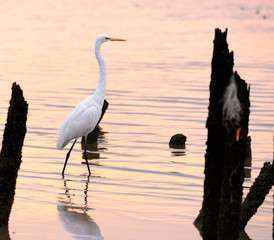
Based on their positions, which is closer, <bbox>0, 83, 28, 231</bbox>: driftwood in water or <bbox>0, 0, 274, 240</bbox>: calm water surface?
<bbox>0, 83, 28, 231</bbox>: driftwood in water

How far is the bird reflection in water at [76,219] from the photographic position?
10.1 meters

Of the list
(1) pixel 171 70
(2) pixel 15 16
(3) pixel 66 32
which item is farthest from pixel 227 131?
(2) pixel 15 16

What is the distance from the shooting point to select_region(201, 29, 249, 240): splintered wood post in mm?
7301

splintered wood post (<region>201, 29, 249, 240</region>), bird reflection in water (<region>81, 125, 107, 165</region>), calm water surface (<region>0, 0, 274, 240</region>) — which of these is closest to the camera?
splintered wood post (<region>201, 29, 249, 240</region>)

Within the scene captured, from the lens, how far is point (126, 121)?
64.5 ft

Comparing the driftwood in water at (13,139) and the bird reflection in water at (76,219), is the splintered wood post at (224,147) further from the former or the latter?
the bird reflection in water at (76,219)

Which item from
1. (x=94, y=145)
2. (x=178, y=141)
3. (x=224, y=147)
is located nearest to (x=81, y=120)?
(x=94, y=145)

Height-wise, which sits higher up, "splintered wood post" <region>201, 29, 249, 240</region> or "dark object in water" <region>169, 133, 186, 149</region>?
"splintered wood post" <region>201, 29, 249, 240</region>

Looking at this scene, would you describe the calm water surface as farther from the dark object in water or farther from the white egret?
the white egret

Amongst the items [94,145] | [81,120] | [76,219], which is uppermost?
[81,120]

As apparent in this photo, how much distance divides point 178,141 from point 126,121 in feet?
11.2

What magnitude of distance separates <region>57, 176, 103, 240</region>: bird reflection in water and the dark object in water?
14.7 feet

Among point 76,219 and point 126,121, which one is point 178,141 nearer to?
point 126,121

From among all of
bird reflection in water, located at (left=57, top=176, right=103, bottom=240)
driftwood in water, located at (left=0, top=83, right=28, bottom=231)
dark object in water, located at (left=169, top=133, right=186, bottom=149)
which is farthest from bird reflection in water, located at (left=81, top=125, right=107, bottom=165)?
driftwood in water, located at (left=0, top=83, right=28, bottom=231)
